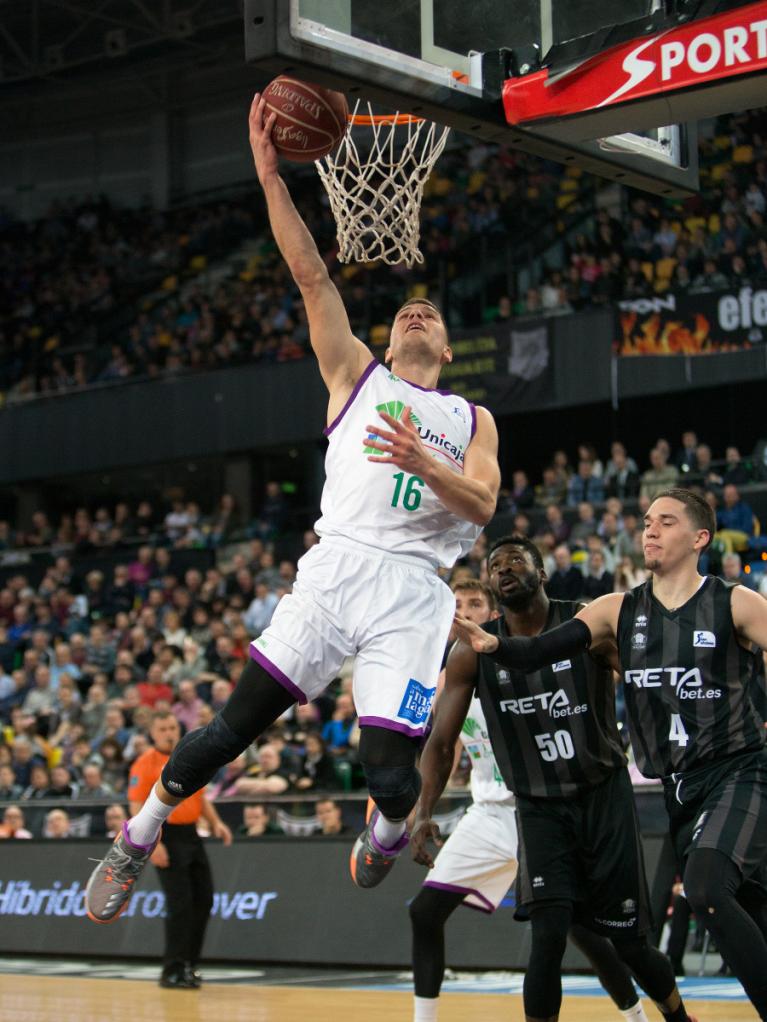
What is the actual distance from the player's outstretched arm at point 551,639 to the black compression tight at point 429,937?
188 centimetres

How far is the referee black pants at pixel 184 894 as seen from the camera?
11.0 metres

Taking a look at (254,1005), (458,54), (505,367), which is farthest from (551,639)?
(505,367)

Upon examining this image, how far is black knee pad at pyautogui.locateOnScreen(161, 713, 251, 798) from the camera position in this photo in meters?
5.97

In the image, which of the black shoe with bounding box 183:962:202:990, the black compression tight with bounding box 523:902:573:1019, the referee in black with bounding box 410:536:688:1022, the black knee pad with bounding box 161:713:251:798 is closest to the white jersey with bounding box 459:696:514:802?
the referee in black with bounding box 410:536:688:1022

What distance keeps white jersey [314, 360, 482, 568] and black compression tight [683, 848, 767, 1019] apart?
1.60 metres

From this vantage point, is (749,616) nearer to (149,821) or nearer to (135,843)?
(149,821)

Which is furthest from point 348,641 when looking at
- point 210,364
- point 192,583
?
point 210,364

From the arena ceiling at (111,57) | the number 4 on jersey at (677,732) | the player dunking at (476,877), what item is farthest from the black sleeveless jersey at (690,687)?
the arena ceiling at (111,57)

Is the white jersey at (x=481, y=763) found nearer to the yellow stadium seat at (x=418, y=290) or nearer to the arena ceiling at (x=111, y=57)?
the yellow stadium seat at (x=418, y=290)

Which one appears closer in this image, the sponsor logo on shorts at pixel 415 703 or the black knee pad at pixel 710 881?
the black knee pad at pixel 710 881

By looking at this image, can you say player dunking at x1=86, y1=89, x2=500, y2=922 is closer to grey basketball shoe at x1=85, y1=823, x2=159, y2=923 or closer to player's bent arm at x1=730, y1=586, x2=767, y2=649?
grey basketball shoe at x1=85, y1=823, x2=159, y2=923

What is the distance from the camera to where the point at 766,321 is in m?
19.1

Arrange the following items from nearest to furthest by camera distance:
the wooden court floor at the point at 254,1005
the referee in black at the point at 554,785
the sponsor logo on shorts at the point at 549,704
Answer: the referee in black at the point at 554,785
the sponsor logo on shorts at the point at 549,704
the wooden court floor at the point at 254,1005

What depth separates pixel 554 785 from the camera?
679 centimetres
